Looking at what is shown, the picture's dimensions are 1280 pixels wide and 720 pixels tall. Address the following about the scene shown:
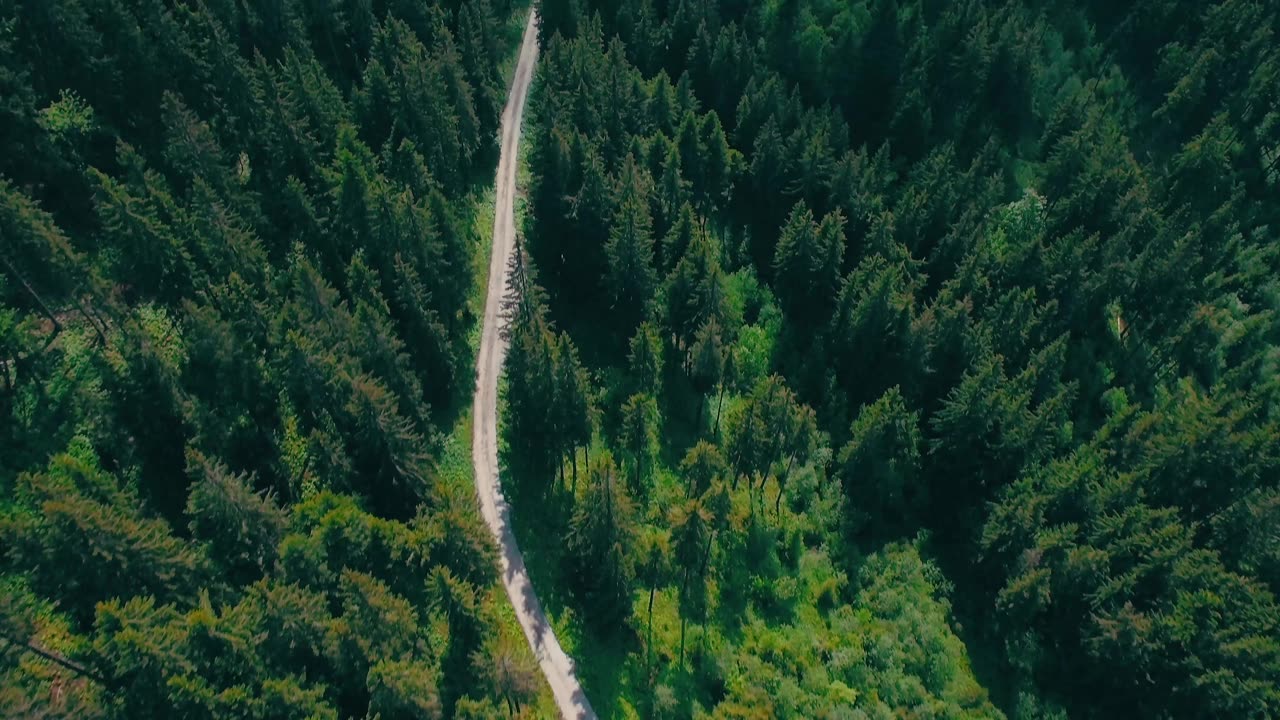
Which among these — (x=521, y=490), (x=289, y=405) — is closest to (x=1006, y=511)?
(x=521, y=490)

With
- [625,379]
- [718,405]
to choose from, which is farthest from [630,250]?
[718,405]

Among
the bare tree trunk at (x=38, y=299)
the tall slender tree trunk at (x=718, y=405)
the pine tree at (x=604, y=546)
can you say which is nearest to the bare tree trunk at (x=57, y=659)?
the bare tree trunk at (x=38, y=299)

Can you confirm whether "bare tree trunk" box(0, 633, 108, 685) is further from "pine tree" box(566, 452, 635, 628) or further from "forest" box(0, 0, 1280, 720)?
"pine tree" box(566, 452, 635, 628)

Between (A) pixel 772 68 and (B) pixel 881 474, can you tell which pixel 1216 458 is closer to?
(B) pixel 881 474

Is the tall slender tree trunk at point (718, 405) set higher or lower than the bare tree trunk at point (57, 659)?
higher

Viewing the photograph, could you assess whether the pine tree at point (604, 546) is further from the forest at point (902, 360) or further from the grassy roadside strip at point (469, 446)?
the grassy roadside strip at point (469, 446)

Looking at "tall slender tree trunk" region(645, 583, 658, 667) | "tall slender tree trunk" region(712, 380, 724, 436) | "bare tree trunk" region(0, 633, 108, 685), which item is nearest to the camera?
"bare tree trunk" region(0, 633, 108, 685)

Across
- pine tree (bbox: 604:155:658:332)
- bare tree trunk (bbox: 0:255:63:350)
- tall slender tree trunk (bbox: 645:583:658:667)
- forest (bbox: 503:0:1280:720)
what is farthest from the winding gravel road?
bare tree trunk (bbox: 0:255:63:350)
